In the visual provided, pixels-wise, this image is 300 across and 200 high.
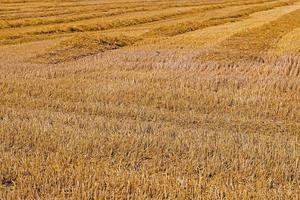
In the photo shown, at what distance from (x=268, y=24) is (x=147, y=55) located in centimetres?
943

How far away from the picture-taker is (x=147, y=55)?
15.0m

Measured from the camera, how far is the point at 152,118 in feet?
28.5

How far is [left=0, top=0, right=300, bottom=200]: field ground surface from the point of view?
5.52m

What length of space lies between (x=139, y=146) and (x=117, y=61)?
7.60m

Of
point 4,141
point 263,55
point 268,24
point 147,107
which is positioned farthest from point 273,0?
point 4,141

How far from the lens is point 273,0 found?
4603 centimetres

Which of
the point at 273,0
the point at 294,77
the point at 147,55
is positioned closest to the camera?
Result: the point at 294,77

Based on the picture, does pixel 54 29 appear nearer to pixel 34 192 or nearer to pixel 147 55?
pixel 147 55

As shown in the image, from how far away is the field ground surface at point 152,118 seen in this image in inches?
217

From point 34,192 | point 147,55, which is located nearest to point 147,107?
point 34,192

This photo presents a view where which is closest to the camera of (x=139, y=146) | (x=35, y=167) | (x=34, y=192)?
(x=34, y=192)

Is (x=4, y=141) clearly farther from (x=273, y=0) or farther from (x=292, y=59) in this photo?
(x=273, y=0)

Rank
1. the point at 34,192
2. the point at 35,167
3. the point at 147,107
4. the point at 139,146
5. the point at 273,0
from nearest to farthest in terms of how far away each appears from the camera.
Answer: the point at 34,192, the point at 35,167, the point at 139,146, the point at 147,107, the point at 273,0

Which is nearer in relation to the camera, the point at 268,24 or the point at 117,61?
the point at 117,61
